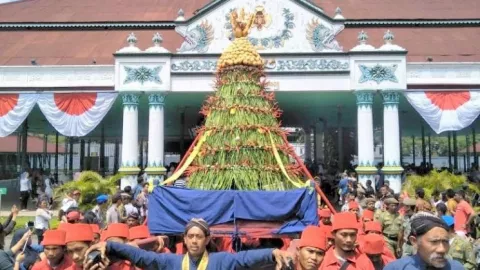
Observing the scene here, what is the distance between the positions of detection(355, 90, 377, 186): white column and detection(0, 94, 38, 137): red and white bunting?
10.4 meters

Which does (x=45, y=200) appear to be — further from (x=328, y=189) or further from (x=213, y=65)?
(x=328, y=189)

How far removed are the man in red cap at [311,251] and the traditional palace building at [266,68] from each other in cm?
1296

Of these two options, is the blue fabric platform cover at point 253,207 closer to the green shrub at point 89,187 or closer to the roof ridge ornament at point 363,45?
the green shrub at point 89,187

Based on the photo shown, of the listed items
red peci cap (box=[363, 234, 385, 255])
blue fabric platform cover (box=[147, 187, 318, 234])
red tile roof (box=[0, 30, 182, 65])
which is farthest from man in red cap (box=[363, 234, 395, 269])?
red tile roof (box=[0, 30, 182, 65])

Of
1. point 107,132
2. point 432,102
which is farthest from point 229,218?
point 107,132

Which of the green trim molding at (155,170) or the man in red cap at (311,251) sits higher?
the green trim molding at (155,170)

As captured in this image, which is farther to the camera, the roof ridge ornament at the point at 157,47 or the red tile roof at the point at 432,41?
the red tile roof at the point at 432,41

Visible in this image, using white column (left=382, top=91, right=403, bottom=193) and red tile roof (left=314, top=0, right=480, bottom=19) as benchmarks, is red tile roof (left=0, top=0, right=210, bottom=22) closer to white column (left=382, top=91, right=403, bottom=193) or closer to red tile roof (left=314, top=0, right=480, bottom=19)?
red tile roof (left=314, top=0, right=480, bottom=19)

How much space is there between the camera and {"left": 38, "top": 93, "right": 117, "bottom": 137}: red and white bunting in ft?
56.0

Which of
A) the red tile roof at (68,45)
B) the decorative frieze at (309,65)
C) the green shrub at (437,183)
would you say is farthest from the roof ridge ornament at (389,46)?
the red tile roof at (68,45)

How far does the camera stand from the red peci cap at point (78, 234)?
386 cm

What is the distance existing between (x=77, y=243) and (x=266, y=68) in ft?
43.2

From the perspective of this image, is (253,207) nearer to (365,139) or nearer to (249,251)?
(249,251)

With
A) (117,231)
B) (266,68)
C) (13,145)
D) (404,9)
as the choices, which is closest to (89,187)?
(266,68)
